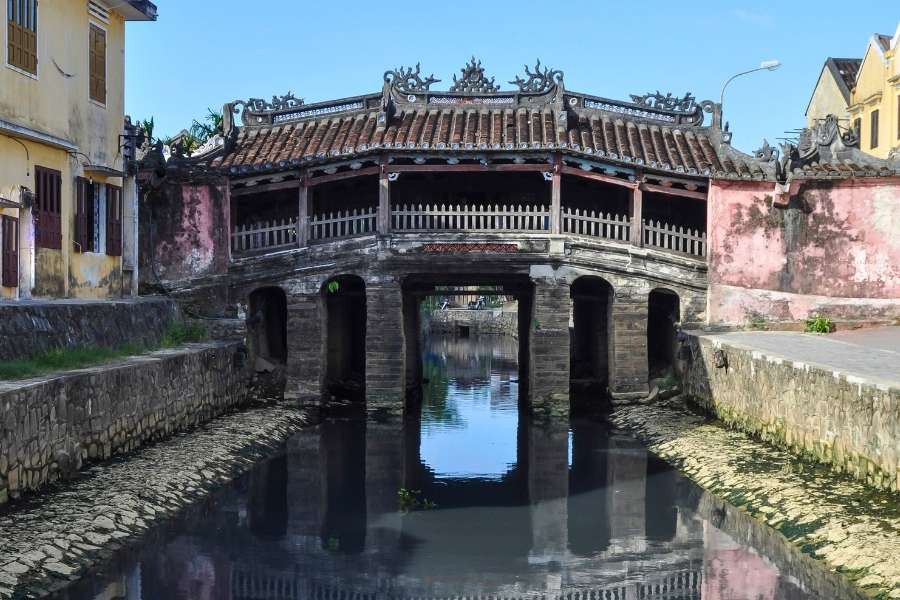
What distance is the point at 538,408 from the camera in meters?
22.1

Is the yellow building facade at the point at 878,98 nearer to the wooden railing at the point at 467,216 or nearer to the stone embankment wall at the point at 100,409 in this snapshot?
the wooden railing at the point at 467,216

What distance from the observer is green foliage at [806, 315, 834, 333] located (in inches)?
862

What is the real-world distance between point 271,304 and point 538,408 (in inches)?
274

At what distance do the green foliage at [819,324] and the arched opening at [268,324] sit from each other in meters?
11.2

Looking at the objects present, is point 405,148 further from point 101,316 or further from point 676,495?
point 676,495

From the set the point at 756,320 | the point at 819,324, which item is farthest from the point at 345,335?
the point at 819,324

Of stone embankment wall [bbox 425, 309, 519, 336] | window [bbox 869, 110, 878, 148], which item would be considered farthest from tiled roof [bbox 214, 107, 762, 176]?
stone embankment wall [bbox 425, 309, 519, 336]

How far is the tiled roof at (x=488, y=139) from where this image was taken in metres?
22.2

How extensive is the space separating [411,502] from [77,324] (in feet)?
18.7

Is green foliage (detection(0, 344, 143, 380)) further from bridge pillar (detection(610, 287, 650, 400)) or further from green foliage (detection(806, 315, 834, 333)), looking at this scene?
green foliage (detection(806, 315, 834, 333))

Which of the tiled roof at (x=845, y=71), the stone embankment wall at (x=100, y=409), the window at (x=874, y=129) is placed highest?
the tiled roof at (x=845, y=71)

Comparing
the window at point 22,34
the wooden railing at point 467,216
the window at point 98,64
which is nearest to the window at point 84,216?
the window at point 98,64

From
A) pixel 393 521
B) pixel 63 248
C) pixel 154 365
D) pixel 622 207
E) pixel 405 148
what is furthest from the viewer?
pixel 622 207

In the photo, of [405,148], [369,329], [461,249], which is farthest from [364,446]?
[405,148]
